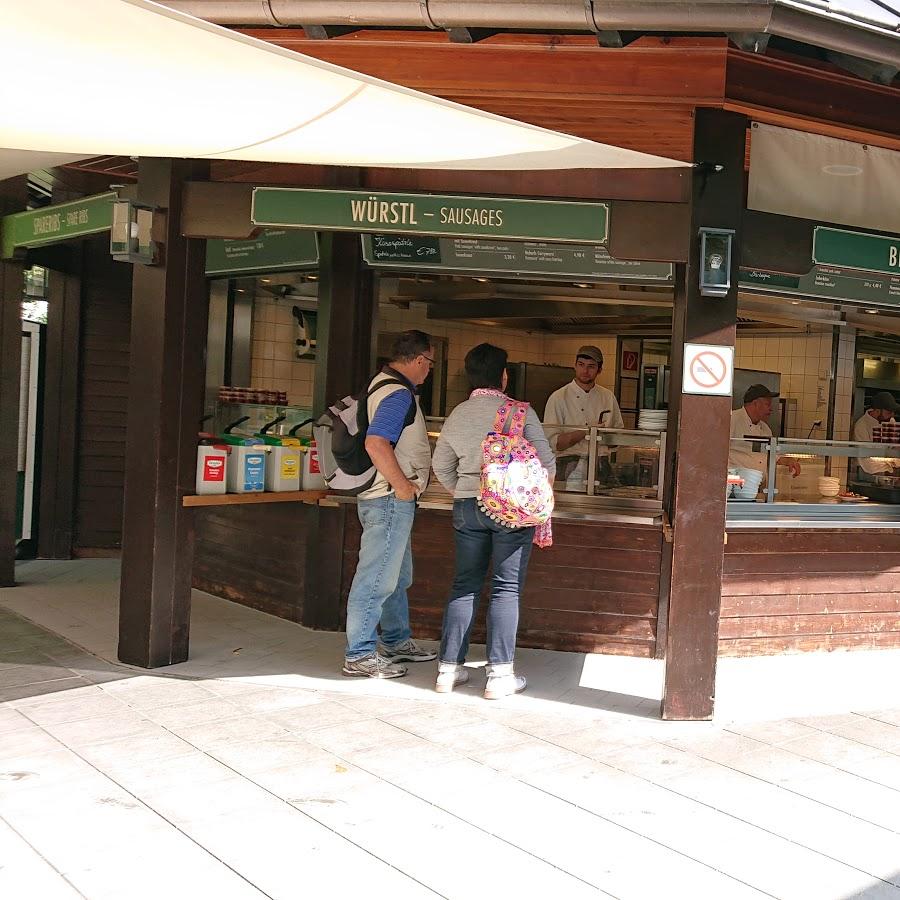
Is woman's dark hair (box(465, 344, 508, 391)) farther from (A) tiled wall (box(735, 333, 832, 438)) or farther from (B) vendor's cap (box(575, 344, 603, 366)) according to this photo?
(A) tiled wall (box(735, 333, 832, 438))

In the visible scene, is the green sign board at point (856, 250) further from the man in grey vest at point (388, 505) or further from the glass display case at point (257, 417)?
the glass display case at point (257, 417)

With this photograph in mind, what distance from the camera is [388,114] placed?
3885 mm

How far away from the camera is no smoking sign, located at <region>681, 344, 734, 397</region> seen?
194 inches

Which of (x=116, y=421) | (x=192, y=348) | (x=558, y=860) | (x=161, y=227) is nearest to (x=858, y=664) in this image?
(x=558, y=860)

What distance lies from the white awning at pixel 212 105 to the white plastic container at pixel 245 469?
182 cm

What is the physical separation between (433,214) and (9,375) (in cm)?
374

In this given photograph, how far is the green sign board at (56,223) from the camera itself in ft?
19.4

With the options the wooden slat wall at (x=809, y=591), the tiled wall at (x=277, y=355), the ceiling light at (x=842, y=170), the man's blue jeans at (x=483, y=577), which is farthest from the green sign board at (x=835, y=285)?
the tiled wall at (x=277, y=355)

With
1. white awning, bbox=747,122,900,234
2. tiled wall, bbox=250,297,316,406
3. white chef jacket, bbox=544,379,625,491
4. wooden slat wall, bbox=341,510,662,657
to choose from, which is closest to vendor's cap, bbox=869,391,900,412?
white chef jacket, bbox=544,379,625,491

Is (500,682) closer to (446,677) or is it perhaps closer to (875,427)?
(446,677)

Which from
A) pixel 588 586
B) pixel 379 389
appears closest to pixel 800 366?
pixel 588 586

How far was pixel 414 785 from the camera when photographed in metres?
3.94

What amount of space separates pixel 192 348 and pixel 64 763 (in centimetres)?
227

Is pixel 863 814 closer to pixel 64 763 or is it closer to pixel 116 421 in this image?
pixel 64 763
